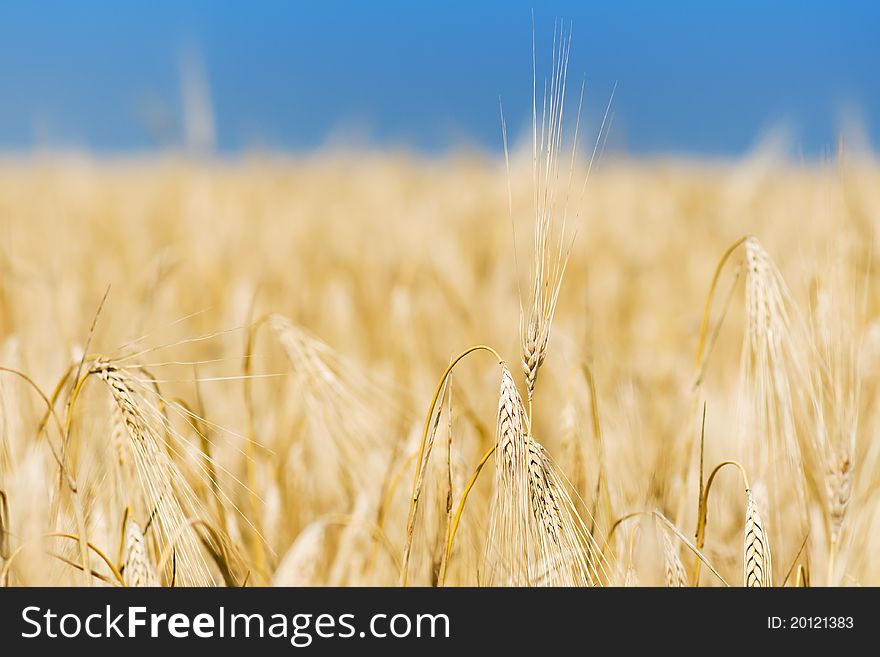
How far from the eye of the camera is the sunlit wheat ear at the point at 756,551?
0.82m

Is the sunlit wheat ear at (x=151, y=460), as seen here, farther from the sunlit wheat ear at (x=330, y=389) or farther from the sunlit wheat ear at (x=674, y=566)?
the sunlit wheat ear at (x=674, y=566)

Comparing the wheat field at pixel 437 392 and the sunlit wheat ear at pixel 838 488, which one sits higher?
the wheat field at pixel 437 392

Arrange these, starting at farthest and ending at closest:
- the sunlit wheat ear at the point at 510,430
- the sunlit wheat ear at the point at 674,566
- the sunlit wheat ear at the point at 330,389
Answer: the sunlit wheat ear at the point at 330,389 < the sunlit wheat ear at the point at 674,566 < the sunlit wheat ear at the point at 510,430

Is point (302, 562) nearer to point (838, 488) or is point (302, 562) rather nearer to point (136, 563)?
point (136, 563)

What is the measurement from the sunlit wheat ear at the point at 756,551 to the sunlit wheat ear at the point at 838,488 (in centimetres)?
12

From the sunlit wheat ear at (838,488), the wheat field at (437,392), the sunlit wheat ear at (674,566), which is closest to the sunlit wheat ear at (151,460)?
the wheat field at (437,392)

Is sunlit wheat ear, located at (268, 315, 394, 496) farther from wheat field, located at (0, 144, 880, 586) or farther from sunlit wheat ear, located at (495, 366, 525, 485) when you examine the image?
sunlit wheat ear, located at (495, 366, 525, 485)

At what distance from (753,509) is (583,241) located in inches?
103

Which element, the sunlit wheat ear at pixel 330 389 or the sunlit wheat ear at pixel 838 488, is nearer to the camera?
the sunlit wheat ear at pixel 838 488

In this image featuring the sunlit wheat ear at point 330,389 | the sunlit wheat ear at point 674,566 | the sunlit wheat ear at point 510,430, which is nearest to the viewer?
the sunlit wheat ear at point 510,430

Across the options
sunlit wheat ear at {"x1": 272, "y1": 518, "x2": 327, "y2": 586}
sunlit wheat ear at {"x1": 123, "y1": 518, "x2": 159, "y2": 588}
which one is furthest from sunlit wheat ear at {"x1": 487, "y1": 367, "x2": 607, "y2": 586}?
sunlit wheat ear at {"x1": 123, "y1": 518, "x2": 159, "y2": 588}

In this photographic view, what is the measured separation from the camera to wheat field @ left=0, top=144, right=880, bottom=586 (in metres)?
0.82
